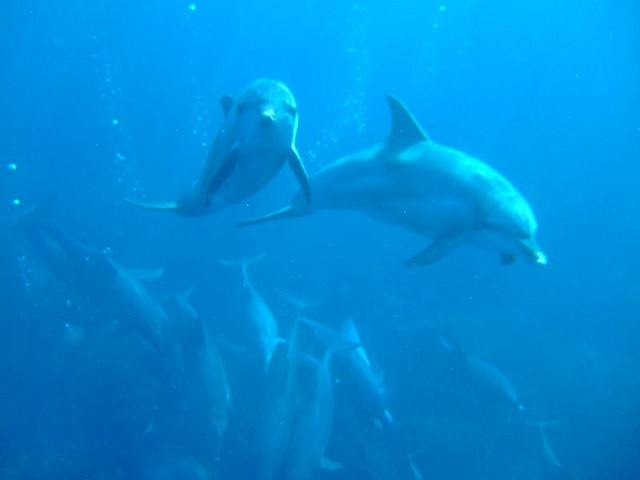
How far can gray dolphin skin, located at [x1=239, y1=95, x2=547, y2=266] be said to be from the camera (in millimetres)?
4664

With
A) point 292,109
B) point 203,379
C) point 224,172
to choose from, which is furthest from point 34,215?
point 292,109

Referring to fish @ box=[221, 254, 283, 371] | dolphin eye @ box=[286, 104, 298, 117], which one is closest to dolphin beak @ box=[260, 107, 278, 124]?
dolphin eye @ box=[286, 104, 298, 117]

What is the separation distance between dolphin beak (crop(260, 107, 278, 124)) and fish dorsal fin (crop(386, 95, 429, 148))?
2.01 m

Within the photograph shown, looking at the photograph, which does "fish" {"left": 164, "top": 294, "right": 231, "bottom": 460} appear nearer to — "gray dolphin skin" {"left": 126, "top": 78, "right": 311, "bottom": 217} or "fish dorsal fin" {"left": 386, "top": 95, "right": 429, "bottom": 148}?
"gray dolphin skin" {"left": 126, "top": 78, "right": 311, "bottom": 217}

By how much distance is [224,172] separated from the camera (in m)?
4.16

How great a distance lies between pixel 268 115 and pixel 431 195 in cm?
222

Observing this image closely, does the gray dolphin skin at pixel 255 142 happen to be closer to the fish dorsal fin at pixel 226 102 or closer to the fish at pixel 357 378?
the fish dorsal fin at pixel 226 102

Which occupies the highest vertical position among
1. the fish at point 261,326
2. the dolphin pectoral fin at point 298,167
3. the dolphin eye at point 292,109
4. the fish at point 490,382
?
the dolphin eye at point 292,109

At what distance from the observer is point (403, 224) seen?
18.2 ft

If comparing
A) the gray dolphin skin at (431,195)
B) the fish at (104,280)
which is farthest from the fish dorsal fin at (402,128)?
the fish at (104,280)

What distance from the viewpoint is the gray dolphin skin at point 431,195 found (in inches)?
184

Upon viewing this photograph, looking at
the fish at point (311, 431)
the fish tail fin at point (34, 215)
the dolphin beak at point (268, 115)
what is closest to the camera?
the dolphin beak at point (268, 115)

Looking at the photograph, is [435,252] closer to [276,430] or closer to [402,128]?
[402,128]

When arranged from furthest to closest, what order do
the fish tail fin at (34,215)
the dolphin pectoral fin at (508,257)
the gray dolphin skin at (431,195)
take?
the fish tail fin at (34,215) → the dolphin pectoral fin at (508,257) → the gray dolphin skin at (431,195)
